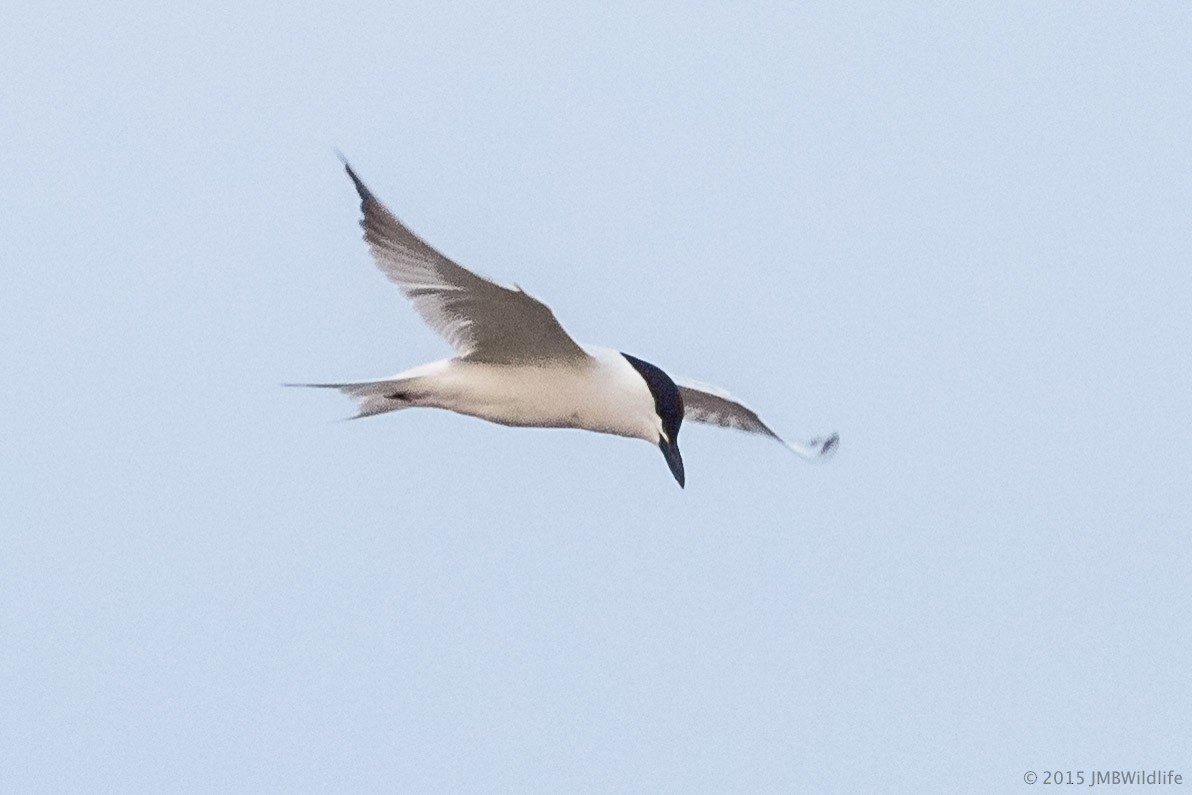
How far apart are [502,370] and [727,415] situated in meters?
2.21

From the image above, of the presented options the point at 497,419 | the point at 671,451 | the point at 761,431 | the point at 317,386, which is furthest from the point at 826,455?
the point at 317,386

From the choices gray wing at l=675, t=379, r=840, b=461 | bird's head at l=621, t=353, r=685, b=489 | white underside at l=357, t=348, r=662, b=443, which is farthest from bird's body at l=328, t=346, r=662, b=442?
gray wing at l=675, t=379, r=840, b=461

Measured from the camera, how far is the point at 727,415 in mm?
9320

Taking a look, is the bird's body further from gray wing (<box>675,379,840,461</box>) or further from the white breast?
gray wing (<box>675,379,840,461</box>)

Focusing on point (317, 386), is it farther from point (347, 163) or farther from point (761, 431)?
point (761, 431)

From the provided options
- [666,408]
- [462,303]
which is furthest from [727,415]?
[462,303]

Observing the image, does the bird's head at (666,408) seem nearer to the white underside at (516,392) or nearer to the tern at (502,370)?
the tern at (502,370)

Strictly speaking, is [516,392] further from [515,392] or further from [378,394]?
[378,394]

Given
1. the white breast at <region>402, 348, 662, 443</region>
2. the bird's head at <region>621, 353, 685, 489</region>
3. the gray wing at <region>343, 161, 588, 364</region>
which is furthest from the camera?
the bird's head at <region>621, 353, 685, 489</region>

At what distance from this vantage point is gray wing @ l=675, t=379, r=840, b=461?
9062 mm

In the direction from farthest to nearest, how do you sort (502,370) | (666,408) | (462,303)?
(666,408) → (502,370) → (462,303)

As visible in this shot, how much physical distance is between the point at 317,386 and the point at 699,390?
7.70 ft

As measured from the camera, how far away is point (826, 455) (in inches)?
373

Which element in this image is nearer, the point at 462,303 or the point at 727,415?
the point at 462,303
